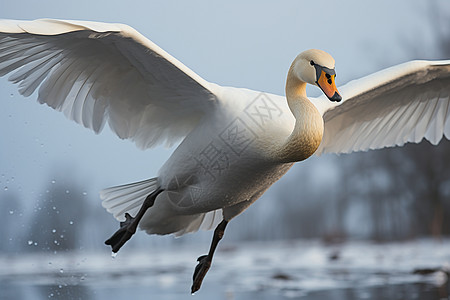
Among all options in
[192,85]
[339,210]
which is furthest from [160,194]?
[339,210]

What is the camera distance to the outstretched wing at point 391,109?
485 cm

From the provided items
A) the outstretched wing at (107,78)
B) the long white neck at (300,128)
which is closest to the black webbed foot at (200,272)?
the outstretched wing at (107,78)

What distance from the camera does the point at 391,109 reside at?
547cm

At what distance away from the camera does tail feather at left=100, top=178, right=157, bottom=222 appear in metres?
5.07

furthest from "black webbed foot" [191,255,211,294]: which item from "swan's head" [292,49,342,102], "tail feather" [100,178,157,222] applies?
"swan's head" [292,49,342,102]

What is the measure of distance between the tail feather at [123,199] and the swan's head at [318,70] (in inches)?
66.9

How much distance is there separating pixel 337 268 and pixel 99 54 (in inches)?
421

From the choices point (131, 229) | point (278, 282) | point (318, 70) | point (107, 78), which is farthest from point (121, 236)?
point (278, 282)

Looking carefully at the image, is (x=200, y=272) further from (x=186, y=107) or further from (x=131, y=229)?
(x=186, y=107)

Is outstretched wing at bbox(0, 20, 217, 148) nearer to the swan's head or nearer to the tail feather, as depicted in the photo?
the tail feather

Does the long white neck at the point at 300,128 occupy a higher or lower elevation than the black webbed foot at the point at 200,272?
higher

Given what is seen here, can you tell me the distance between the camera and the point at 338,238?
2691 cm

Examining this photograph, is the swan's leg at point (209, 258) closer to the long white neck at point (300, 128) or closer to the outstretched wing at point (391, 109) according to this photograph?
the outstretched wing at point (391, 109)

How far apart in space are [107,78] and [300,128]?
1395mm
